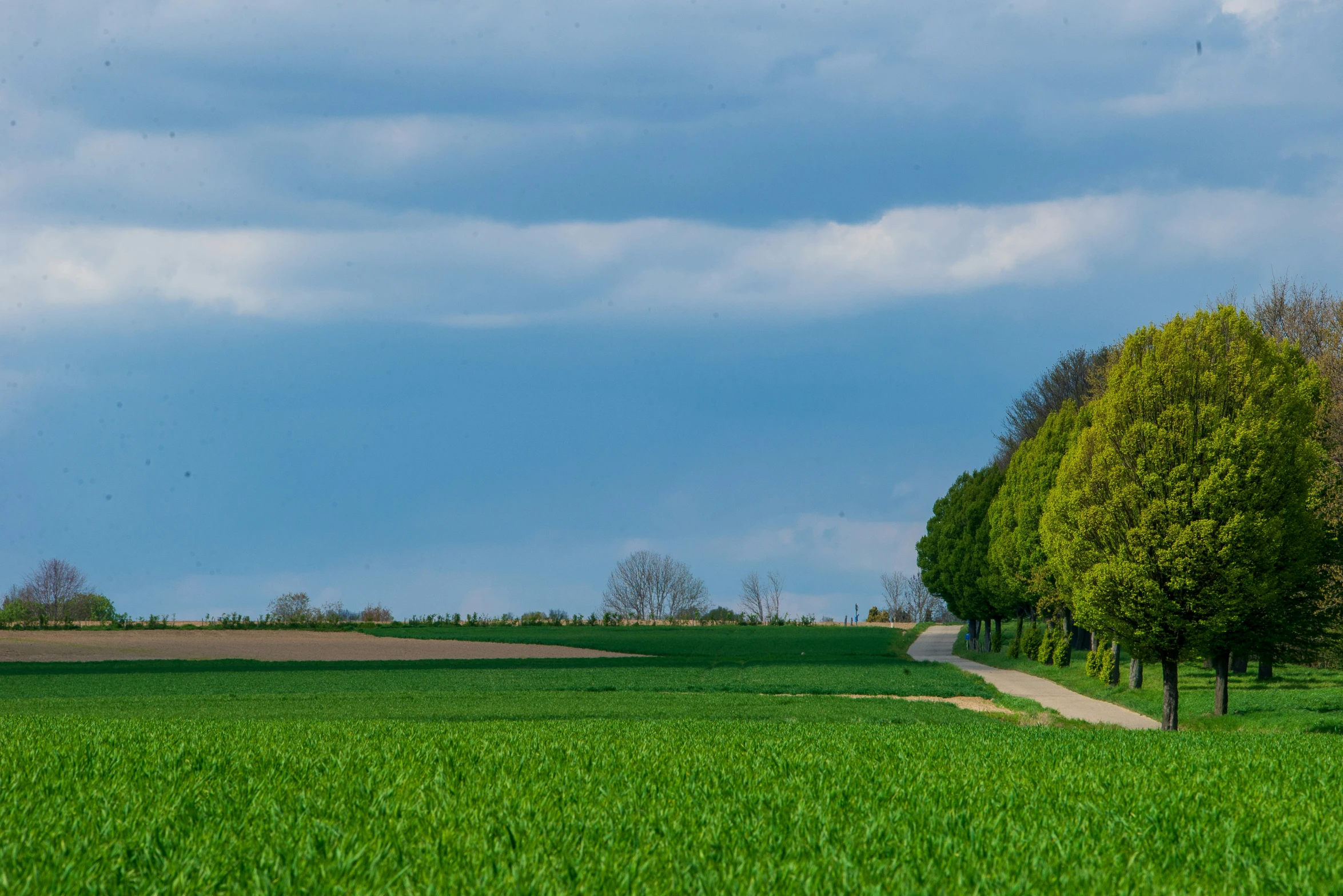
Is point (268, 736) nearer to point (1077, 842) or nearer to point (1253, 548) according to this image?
point (1077, 842)

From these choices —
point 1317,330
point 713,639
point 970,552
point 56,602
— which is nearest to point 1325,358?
point 1317,330

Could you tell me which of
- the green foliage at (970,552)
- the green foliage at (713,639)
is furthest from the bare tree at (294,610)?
the green foliage at (970,552)

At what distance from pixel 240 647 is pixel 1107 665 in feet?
188

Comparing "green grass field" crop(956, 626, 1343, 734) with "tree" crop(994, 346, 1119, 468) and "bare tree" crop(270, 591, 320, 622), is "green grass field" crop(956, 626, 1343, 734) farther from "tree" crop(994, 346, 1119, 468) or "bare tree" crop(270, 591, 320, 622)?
"bare tree" crop(270, 591, 320, 622)

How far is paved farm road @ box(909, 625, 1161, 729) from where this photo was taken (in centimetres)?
2855

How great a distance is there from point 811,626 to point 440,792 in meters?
114

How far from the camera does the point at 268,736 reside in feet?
44.2

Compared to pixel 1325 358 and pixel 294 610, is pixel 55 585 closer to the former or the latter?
pixel 294 610

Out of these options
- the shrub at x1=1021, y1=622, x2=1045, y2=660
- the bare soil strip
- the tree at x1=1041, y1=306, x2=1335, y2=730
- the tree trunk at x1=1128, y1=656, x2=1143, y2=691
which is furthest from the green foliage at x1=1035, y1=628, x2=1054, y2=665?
the tree at x1=1041, y1=306, x2=1335, y2=730

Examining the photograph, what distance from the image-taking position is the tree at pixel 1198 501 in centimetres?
2428

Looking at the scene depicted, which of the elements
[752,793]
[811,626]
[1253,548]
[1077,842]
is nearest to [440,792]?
[752,793]

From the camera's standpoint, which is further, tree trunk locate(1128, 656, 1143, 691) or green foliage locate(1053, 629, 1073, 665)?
green foliage locate(1053, 629, 1073, 665)

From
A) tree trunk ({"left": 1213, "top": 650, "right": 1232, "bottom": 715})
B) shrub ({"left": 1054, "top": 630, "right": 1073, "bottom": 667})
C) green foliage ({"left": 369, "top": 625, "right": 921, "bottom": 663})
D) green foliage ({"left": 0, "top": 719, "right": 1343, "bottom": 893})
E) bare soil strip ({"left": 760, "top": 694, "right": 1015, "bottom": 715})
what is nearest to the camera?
green foliage ({"left": 0, "top": 719, "right": 1343, "bottom": 893})

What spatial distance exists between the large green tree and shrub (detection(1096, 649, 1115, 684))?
16.8 m
